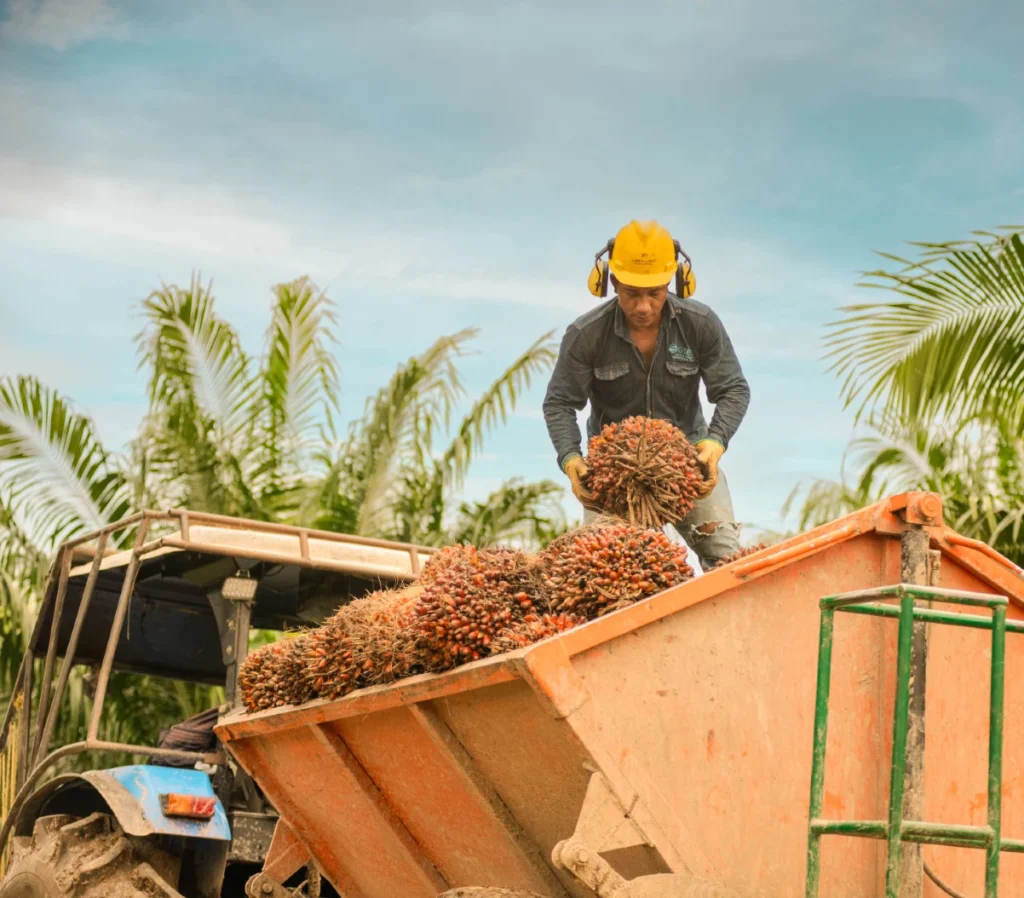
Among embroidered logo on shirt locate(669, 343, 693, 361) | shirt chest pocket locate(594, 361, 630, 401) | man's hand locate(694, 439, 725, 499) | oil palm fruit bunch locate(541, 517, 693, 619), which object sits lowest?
oil palm fruit bunch locate(541, 517, 693, 619)

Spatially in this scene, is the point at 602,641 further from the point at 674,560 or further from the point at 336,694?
the point at 336,694

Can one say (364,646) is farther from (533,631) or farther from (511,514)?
(511,514)

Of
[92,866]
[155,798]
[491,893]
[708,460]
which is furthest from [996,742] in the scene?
[92,866]

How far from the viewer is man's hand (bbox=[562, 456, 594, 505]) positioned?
5.13 meters

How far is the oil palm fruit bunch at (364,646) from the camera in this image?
4.12 m

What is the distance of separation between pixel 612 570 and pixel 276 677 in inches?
61.2

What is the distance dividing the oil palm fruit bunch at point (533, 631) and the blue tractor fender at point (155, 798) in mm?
1958

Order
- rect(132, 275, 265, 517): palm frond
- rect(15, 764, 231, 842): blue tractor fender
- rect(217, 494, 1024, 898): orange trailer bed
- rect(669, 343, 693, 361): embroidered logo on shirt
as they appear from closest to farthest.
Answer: rect(217, 494, 1024, 898): orange trailer bed
rect(15, 764, 231, 842): blue tractor fender
rect(669, 343, 693, 361): embroidered logo on shirt
rect(132, 275, 265, 517): palm frond

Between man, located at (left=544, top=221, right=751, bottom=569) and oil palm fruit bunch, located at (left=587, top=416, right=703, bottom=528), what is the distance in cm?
41

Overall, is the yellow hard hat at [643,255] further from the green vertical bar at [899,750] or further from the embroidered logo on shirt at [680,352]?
the green vertical bar at [899,750]

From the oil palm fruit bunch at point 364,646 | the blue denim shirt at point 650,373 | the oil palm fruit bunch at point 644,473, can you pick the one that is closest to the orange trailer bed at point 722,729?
the oil palm fruit bunch at point 364,646

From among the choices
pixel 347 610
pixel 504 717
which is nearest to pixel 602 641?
pixel 504 717

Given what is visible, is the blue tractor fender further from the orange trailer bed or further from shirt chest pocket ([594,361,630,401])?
shirt chest pocket ([594,361,630,401])

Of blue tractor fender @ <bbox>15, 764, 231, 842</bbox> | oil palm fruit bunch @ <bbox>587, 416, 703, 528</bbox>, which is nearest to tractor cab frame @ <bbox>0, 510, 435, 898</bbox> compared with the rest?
blue tractor fender @ <bbox>15, 764, 231, 842</bbox>
